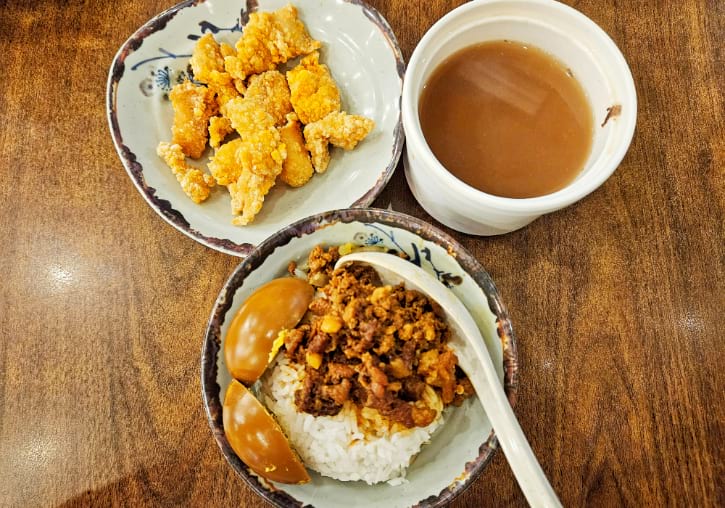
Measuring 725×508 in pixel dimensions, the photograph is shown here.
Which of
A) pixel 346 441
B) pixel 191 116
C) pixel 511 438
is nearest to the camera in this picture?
pixel 511 438

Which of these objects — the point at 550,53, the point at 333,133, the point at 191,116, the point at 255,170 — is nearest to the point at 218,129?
the point at 191,116

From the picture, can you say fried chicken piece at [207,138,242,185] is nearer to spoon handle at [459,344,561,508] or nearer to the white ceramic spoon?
the white ceramic spoon

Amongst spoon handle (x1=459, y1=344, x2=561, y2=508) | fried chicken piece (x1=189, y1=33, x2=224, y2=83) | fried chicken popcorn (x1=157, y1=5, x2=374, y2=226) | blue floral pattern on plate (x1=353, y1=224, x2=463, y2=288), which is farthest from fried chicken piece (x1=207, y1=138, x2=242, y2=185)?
spoon handle (x1=459, y1=344, x2=561, y2=508)

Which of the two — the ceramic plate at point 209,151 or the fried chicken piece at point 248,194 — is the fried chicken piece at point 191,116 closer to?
the ceramic plate at point 209,151

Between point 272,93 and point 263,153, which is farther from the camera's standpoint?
point 272,93

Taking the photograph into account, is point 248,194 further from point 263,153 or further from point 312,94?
point 312,94


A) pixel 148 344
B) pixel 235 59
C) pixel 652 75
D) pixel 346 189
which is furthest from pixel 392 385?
pixel 652 75
